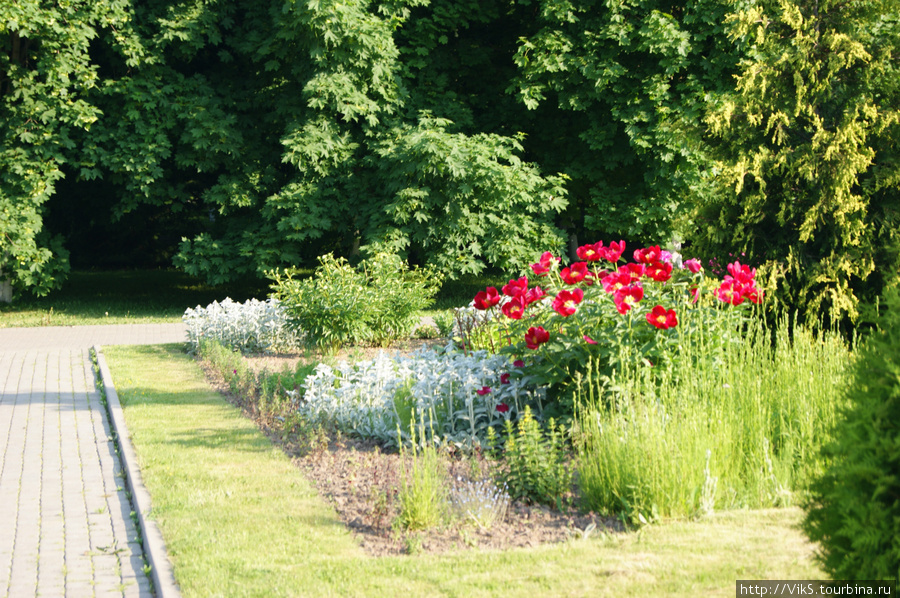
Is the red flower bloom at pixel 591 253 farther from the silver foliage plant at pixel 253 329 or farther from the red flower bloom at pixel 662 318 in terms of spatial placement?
the silver foliage plant at pixel 253 329

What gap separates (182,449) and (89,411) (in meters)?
2.34

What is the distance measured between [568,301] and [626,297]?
383mm

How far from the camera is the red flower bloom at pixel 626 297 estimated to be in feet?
17.2

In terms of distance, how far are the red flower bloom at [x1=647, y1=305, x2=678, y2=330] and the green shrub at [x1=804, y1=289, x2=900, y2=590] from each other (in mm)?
2459

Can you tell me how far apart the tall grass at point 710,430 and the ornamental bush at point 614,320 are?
12 centimetres

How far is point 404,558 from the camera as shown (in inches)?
157

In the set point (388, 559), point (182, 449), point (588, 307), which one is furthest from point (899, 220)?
point (182, 449)

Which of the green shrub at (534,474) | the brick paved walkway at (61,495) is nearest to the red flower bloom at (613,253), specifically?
the green shrub at (534,474)

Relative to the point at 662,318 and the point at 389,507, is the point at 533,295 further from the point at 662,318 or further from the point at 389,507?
the point at 389,507

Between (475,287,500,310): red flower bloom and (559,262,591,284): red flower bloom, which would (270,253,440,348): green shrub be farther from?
(559,262,591,284): red flower bloom

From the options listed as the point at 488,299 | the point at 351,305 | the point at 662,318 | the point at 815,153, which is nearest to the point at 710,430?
the point at 662,318

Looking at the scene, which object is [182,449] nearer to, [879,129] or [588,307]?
[588,307]

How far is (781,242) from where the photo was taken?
8273mm

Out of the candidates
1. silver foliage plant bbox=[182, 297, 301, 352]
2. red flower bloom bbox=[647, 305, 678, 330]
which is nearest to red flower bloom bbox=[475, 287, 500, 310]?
red flower bloom bbox=[647, 305, 678, 330]
